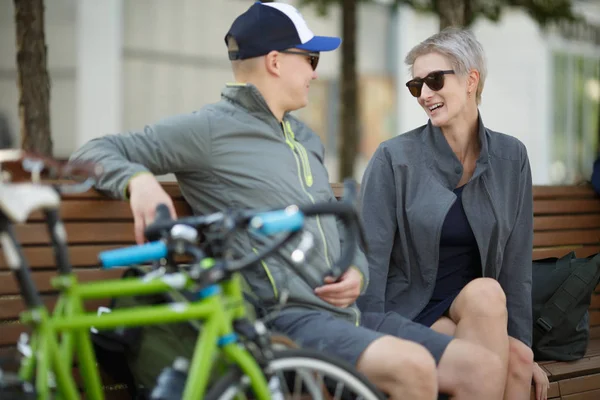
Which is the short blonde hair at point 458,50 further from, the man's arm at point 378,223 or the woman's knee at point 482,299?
the woman's knee at point 482,299

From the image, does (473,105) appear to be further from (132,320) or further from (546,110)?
(546,110)

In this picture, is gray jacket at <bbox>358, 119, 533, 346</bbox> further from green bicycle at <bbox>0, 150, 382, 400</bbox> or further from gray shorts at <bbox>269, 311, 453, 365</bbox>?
green bicycle at <bbox>0, 150, 382, 400</bbox>

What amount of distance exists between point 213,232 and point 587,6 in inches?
858

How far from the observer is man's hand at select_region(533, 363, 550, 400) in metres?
3.79

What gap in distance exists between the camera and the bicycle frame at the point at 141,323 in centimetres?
220

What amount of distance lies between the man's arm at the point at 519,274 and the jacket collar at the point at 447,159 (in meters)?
0.19

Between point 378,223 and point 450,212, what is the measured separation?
293 mm

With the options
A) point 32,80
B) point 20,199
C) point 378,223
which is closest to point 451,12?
point 32,80

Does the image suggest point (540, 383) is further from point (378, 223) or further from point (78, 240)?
point (78, 240)

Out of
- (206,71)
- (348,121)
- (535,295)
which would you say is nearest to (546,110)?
(206,71)

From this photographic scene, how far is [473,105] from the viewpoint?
159 inches

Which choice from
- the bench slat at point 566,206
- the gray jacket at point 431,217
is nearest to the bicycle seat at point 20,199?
the gray jacket at point 431,217

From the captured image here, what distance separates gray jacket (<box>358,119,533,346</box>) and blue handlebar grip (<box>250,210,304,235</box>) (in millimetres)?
1475

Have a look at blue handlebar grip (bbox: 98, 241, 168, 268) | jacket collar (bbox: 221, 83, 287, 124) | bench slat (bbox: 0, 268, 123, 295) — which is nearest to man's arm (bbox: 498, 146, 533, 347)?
jacket collar (bbox: 221, 83, 287, 124)
